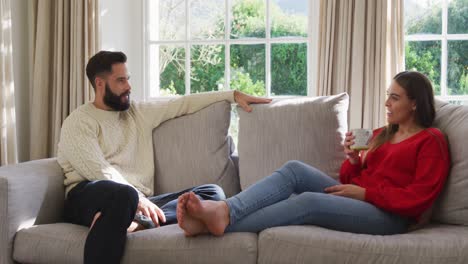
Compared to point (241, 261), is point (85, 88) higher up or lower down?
higher up

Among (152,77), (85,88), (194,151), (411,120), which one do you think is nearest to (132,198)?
(194,151)

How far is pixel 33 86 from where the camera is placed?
13.5 ft

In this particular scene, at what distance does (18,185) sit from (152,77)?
2.00 metres

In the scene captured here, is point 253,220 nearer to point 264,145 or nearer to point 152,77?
point 264,145

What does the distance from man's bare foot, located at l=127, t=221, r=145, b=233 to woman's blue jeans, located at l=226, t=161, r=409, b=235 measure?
1.25 ft

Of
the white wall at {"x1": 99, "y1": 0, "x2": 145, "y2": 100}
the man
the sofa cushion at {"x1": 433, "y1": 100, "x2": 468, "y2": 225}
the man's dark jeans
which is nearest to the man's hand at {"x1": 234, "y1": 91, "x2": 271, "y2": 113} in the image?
the man

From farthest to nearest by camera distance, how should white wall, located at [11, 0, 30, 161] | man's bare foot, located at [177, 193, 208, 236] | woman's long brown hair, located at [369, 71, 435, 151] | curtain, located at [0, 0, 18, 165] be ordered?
white wall, located at [11, 0, 30, 161]
curtain, located at [0, 0, 18, 165]
woman's long brown hair, located at [369, 71, 435, 151]
man's bare foot, located at [177, 193, 208, 236]

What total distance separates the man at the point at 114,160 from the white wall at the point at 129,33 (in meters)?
1.18

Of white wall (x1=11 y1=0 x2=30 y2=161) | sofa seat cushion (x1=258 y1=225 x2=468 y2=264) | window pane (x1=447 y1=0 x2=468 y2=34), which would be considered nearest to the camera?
sofa seat cushion (x1=258 y1=225 x2=468 y2=264)

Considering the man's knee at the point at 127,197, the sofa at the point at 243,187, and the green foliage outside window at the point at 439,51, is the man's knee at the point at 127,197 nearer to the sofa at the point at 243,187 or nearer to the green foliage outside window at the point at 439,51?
the sofa at the point at 243,187

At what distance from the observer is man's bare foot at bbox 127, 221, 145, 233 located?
257 cm

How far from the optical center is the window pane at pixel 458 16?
3.88 metres

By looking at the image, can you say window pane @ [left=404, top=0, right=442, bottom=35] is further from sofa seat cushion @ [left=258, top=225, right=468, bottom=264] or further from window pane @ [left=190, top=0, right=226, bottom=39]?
sofa seat cushion @ [left=258, top=225, right=468, bottom=264]

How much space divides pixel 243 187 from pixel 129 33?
1809 millimetres
